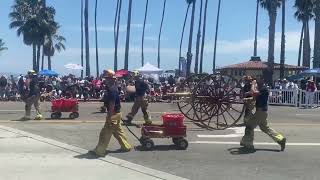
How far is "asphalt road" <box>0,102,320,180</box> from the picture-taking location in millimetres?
11328

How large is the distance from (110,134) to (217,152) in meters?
2.39

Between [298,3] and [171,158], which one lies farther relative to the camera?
[298,3]

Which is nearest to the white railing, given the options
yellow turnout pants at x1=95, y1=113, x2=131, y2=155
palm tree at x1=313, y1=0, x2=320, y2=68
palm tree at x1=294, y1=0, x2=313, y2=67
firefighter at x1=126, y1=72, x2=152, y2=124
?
firefighter at x1=126, y1=72, x2=152, y2=124

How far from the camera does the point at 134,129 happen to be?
1783 cm

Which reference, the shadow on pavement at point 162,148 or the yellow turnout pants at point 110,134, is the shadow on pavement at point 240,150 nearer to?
the shadow on pavement at point 162,148

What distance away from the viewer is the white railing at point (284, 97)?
31.3m

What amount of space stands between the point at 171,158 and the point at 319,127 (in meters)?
7.98

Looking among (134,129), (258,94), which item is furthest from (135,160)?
(134,129)

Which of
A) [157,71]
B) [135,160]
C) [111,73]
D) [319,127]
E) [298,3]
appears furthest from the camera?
[298,3]

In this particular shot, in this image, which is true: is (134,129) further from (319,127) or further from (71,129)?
(319,127)

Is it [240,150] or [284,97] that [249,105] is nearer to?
[240,150]

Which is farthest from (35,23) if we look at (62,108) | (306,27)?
(62,108)

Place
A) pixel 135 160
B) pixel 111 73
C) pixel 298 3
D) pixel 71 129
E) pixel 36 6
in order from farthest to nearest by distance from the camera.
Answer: pixel 36 6
pixel 298 3
pixel 71 129
pixel 111 73
pixel 135 160

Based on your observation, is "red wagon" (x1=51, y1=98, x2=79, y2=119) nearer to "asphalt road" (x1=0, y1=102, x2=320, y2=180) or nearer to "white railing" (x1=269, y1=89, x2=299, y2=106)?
"asphalt road" (x1=0, y1=102, x2=320, y2=180)
